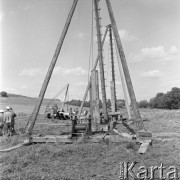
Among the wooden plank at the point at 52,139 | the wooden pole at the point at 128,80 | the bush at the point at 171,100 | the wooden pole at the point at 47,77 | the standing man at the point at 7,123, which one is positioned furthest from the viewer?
the bush at the point at 171,100

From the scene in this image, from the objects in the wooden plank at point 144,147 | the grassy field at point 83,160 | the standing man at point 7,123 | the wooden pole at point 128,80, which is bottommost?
the grassy field at point 83,160

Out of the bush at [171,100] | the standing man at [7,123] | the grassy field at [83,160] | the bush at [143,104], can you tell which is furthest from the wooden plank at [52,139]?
the bush at [143,104]

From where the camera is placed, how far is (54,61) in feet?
38.3

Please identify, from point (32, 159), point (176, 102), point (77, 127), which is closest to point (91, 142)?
A: point (77, 127)

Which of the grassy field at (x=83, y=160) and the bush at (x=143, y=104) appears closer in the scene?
the grassy field at (x=83, y=160)

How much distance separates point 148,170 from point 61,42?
7.17 m

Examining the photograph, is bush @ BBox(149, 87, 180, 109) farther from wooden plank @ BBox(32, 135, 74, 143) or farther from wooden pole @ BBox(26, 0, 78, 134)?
wooden plank @ BBox(32, 135, 74, 143)

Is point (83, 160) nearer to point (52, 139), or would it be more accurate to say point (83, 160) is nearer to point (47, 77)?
point (52, 139)

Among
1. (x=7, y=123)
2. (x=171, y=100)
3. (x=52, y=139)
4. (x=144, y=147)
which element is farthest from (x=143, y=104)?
(x=144, y=147)

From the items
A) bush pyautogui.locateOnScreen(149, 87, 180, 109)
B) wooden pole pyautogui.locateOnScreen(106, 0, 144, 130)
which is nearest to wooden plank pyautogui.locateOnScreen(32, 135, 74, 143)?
wooden pole pyautogui.locateOnScreen(106, 0, 144, 130)

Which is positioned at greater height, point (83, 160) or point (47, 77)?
point (47, 77)

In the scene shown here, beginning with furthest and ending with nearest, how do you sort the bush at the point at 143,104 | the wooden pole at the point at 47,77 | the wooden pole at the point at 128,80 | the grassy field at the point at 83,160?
the bush at the point at 143,104
the wooden pole at the point at 47,77
the wooden pole at the point at 128,80
the grassy field at the point at 83,160

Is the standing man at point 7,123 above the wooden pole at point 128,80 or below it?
below

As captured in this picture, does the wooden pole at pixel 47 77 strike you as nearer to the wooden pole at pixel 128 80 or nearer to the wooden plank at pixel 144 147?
the wooden pole at pixel 128 80
